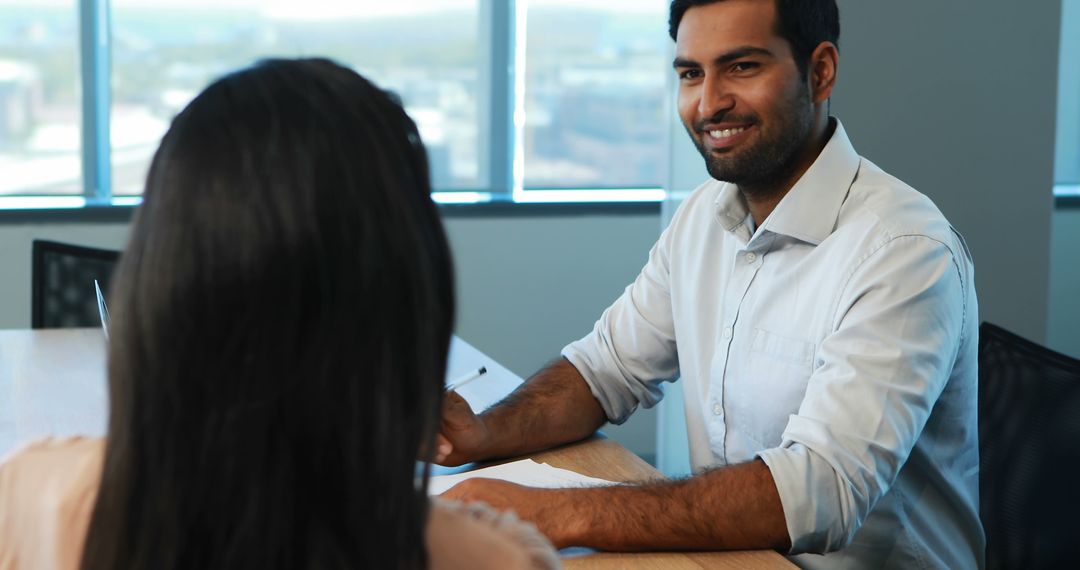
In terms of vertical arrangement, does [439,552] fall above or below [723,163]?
below

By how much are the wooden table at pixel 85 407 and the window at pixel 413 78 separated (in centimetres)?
142

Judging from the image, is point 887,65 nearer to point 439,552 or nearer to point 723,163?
point 723,163

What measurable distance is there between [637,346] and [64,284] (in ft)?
4.58

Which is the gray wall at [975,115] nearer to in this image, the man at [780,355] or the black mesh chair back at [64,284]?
the man at [780,355]

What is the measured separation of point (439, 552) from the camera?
671mm

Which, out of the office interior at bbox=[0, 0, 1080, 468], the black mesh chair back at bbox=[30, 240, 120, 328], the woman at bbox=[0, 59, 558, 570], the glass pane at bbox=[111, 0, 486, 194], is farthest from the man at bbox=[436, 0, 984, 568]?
the glass pane at bbox=[111, 0, 486, 194]

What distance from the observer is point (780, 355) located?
1.53 m

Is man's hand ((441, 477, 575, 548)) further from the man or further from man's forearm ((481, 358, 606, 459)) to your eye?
man's forearm ((481, 358, 606, 459))

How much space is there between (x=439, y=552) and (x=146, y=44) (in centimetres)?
332

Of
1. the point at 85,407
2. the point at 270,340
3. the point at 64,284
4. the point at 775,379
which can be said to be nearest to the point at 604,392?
the point at 775,379

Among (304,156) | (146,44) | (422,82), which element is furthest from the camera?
(422,82)

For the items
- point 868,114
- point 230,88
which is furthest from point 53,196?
point 230,88

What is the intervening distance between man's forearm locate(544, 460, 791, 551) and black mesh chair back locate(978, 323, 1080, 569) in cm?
40

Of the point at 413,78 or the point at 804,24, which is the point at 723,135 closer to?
the point at 804,24
